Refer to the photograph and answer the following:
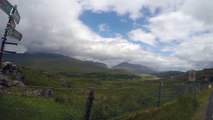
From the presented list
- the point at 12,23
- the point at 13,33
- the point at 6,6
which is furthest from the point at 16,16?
the point at 6,6

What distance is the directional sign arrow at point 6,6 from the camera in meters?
8.91

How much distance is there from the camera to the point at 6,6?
9.31m

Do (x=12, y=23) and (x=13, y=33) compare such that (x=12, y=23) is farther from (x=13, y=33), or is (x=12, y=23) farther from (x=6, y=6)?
(x=6, y=6)

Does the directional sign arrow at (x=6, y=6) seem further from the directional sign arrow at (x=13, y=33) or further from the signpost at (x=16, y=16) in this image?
the directional sign arrow at (x=13, y=33)

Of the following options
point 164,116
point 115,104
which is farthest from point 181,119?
point 115,104

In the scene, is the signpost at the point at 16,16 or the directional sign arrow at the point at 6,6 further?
the signpost at the point at 16,16

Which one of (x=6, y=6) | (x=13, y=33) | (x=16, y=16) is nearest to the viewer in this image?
(x=6, y=6)

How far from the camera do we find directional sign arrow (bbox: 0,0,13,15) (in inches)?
351

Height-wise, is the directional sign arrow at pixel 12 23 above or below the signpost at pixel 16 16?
below

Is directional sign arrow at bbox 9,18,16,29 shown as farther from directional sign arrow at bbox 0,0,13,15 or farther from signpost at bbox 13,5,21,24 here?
directional sign arrow at bbox 0,0,13,15

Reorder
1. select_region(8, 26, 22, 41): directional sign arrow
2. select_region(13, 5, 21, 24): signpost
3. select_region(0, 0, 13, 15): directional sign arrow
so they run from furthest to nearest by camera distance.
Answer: select_region(13, 5, 21, 24): signpost < select_region(8, 26, 22, 41): directional sign arrow < select_region(0, 0, 13, 15): directional sign arrow

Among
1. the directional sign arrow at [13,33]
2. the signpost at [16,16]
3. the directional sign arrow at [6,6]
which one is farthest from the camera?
the signpost at [16,16]

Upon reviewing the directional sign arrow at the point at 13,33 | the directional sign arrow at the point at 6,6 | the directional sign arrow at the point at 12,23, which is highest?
the directional sign arrow at the point at 6,6

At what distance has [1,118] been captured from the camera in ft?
45.2
